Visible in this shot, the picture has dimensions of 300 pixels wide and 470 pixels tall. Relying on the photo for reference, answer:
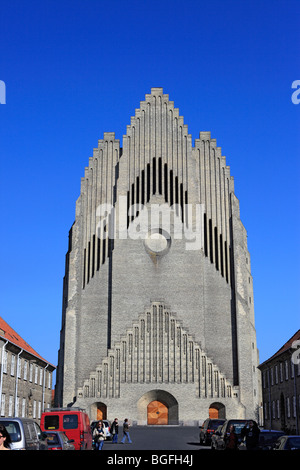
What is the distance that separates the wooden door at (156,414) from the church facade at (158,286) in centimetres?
9

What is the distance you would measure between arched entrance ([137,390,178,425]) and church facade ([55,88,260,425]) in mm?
96

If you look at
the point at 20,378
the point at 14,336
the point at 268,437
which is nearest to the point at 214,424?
the point at 268,437

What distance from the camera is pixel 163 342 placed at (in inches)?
Result: 2213

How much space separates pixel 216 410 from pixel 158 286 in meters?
12.7

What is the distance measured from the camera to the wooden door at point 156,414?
183 feet

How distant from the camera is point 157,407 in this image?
183 ft

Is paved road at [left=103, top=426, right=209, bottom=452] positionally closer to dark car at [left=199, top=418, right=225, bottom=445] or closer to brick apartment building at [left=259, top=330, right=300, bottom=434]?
dark car at [left=199, top=418, right=225, bottom=445]

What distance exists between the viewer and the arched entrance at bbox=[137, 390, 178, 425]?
181 ft

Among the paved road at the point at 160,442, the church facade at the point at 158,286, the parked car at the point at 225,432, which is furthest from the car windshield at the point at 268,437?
the church facade at the point at 158,286

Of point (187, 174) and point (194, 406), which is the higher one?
point (187, 174)

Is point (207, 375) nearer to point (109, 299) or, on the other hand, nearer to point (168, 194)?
point (109, 299)

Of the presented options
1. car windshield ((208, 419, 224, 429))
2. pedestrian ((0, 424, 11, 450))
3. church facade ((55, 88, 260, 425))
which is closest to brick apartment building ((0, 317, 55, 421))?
church facade ((55, 88, 260, 425))

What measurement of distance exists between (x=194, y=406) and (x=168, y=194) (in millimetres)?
20814
